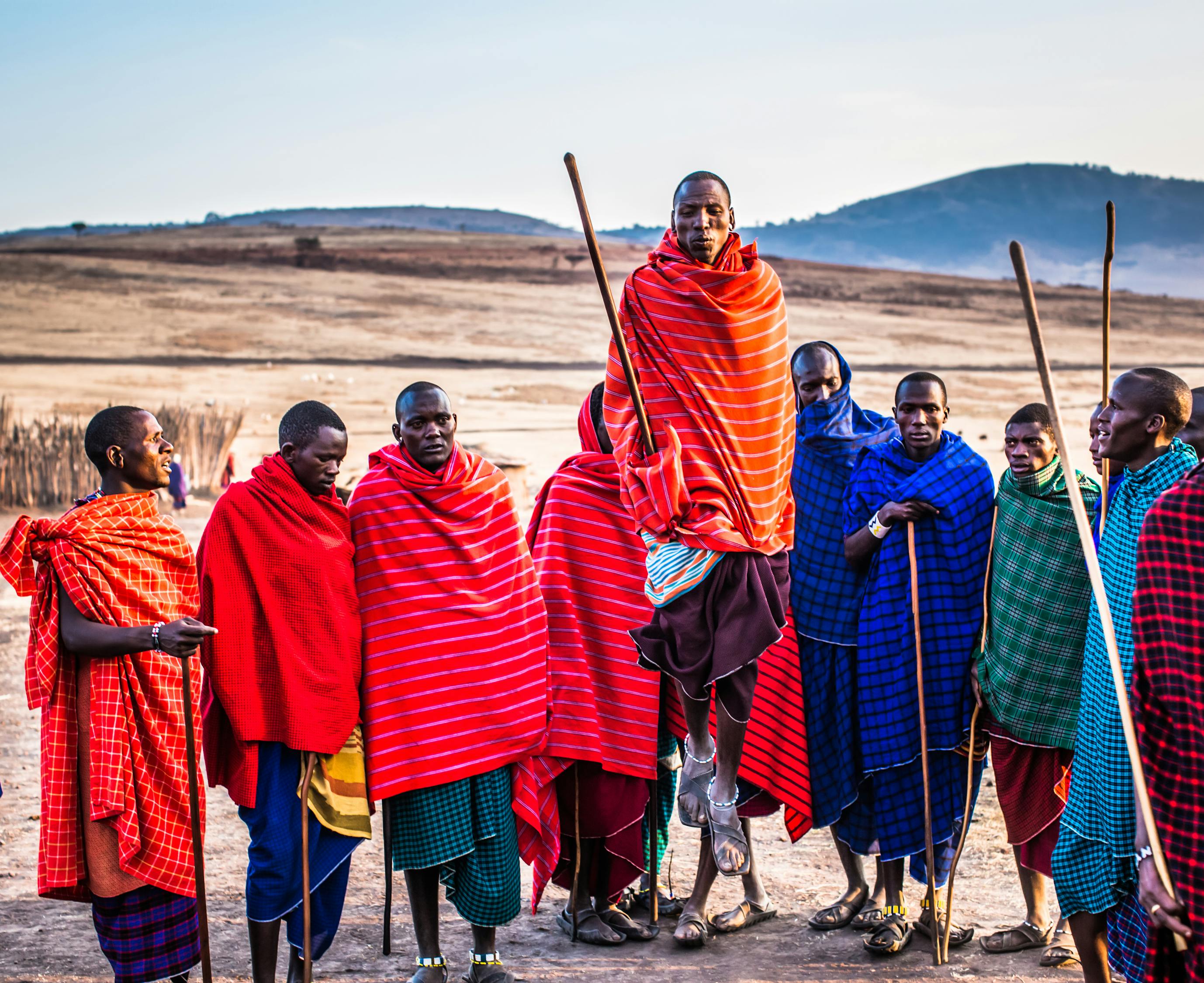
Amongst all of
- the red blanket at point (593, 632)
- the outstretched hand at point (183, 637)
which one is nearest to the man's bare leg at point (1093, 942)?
the red blanket at point (593, 632)

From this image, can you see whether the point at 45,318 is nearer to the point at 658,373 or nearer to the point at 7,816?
the point at 7,816

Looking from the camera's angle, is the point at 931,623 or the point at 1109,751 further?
the point at 931,623

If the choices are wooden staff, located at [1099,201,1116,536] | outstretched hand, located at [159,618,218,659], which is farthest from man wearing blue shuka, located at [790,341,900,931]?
outstretched hand, located at [159,618,218,659]

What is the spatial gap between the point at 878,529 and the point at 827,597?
1.31 feet

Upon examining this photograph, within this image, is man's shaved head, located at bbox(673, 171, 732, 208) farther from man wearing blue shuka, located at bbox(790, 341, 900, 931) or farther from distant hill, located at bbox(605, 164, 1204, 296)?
distant hill, located at bbox(605, 164, 1204, 296)

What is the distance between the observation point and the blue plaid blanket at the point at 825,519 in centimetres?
507

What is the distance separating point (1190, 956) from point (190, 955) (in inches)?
132

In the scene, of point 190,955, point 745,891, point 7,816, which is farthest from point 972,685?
point 7,816

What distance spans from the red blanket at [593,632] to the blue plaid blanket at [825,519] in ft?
2.32

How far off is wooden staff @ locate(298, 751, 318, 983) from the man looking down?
4.40 feet

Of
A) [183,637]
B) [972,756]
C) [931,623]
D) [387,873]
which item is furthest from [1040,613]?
[183,637]

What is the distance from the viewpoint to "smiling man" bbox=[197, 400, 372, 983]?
4.21 meters

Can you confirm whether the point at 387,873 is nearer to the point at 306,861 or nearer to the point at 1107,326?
the point at 306,861

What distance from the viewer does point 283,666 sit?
4207 millimetres
